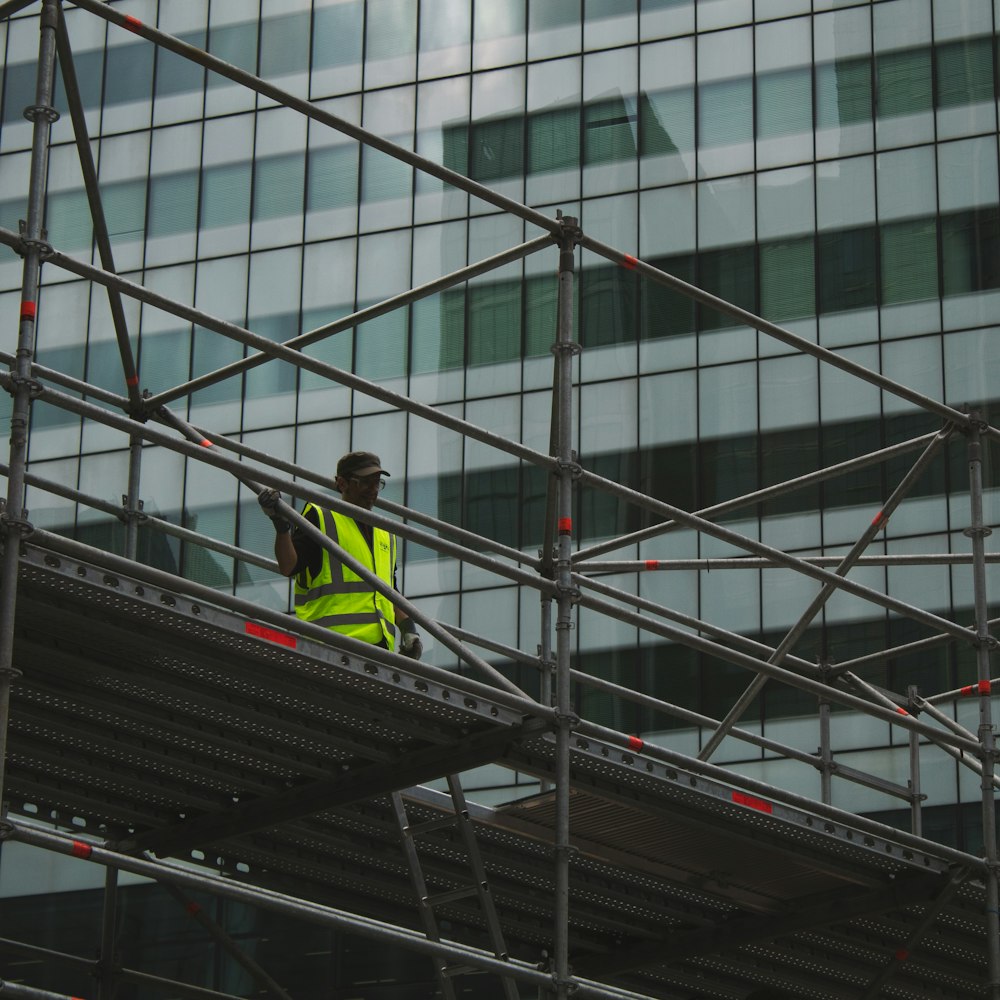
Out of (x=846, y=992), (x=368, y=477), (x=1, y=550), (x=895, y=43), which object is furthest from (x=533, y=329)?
(x=1, y=550)

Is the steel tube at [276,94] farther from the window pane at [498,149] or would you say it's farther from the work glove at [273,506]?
the window pane at [498,149]

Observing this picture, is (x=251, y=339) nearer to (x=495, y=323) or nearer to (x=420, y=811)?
(x=420, y=811)

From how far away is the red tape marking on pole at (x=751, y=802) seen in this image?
11523 mm

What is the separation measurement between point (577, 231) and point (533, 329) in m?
30.0

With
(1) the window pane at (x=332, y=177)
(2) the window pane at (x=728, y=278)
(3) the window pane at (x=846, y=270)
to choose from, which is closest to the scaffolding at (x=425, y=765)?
(3) the window pane at (x=846, y=270)

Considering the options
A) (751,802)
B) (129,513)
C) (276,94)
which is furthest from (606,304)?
(276,94)

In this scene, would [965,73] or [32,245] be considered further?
[965,73]

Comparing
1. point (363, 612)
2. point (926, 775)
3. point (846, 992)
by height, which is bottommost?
point (846, 992)

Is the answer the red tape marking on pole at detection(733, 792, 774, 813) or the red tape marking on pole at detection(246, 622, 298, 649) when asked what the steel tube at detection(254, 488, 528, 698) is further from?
the red tape marking on pole at detection(733, 792, 774, 813)

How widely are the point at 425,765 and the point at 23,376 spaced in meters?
2.95

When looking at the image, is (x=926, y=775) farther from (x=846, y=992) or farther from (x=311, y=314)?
(x=846, y=992)

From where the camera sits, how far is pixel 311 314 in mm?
43531

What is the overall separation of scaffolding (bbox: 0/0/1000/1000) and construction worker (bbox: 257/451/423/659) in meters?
0.50

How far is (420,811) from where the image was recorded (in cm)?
1195
